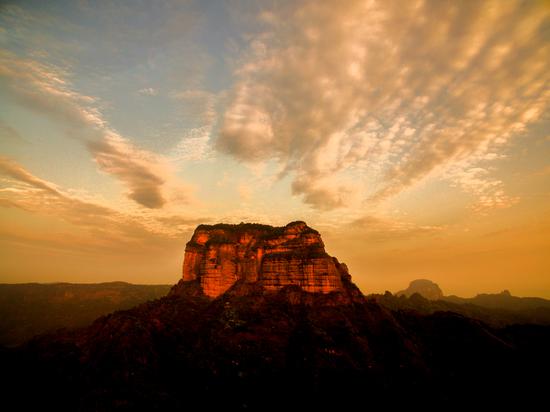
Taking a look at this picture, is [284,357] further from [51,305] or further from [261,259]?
[51,305]

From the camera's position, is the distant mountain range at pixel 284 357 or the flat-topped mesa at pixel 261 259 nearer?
the distant mountain range at pixel 284 357

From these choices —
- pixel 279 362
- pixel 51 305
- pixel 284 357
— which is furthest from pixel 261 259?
pixel 51 305

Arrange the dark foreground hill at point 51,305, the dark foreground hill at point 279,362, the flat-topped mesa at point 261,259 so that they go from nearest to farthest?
the dark foreground hill at point 279,362 < the flat-topped mesa at point 261,259 < the dark foreground hill at point 51,305

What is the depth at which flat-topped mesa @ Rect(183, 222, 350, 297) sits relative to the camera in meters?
75.8

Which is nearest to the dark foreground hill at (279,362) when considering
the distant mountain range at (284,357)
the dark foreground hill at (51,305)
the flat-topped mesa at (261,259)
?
the distant mountain range at (284,357)

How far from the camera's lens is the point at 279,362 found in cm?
4862

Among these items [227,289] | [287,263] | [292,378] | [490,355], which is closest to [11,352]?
[227,289]

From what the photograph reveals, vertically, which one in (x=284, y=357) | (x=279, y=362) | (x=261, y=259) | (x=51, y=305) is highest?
(x=261, y=259)

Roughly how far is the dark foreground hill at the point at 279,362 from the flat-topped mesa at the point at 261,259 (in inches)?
340

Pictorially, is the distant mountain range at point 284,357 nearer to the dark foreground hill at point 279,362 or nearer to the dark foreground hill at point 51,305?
the dark foreground hill at point 279,362

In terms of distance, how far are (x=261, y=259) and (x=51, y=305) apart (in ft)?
526

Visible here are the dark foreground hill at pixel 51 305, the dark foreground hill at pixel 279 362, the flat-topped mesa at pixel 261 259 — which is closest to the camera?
the dark foreground hill at pixel 279 362

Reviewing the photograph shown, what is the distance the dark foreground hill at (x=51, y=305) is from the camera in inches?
5192

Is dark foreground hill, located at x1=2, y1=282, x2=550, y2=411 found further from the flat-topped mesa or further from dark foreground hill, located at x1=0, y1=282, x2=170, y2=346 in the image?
dark foreground hill, located at x1=0, y1=282, x2=170, y2=346
